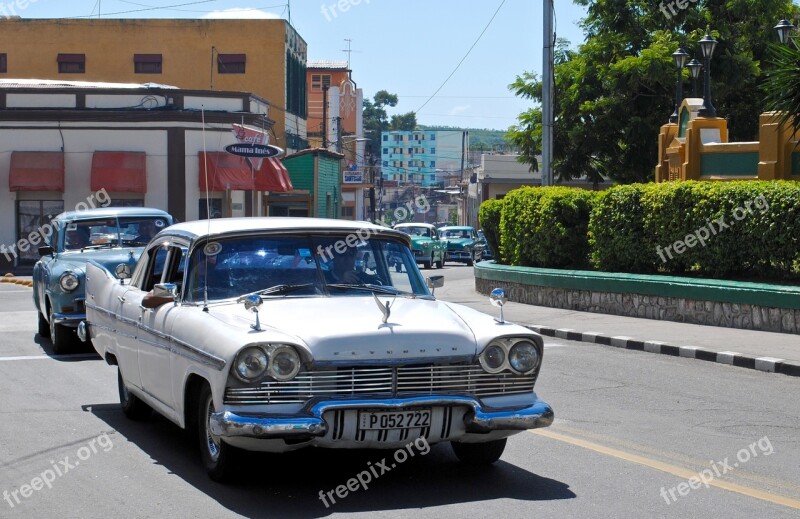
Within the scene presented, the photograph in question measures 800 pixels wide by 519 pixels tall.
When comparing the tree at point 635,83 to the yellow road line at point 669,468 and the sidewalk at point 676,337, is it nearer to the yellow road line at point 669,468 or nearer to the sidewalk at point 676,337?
the sidewalk at point 676,337

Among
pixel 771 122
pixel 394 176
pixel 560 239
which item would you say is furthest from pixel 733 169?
pixel 394 176

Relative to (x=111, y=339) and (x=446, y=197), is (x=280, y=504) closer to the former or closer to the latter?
(x=111, y=339)

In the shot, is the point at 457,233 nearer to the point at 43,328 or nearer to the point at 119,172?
the point at 119,172

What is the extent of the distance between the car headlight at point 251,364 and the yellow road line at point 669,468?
9.31 ft

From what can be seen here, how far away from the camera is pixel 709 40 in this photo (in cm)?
2402

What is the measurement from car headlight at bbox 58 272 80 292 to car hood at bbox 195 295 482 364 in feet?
22.9

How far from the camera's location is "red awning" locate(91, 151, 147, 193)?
40.3 m

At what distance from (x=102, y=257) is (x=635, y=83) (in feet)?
80.9

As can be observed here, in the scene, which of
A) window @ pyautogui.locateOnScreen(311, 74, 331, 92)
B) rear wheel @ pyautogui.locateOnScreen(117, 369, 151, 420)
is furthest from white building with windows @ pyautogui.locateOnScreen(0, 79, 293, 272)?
window @ pyautogui.locateOnScreen(311, 74, 331, 92)

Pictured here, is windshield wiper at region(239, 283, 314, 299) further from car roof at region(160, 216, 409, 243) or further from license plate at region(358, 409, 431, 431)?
license plate at region(358, 409, 431, 431)

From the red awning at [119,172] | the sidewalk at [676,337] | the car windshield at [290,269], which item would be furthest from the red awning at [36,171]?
the car windshield at [290,269]

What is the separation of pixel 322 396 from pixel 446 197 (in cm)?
13238

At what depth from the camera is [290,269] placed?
772 centimetres

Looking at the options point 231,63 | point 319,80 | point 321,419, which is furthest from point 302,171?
point 321,419
